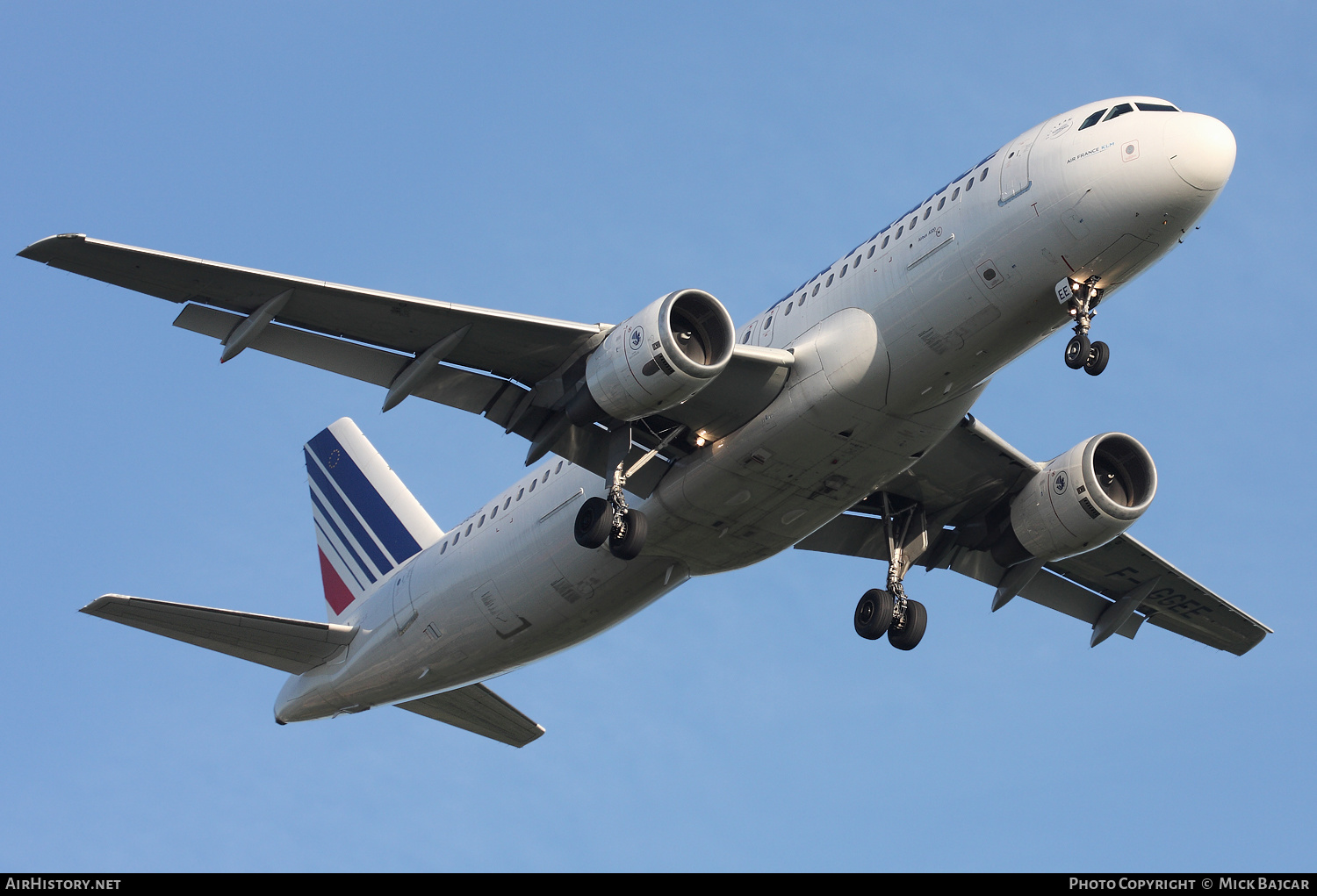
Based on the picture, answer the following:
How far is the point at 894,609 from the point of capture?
29.0 metres

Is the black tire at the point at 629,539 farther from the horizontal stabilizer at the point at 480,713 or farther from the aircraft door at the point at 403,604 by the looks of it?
the horizontal stabilizer at the point at 480,713

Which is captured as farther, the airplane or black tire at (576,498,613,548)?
black tire at (576,498,613,548)

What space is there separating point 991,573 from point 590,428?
10.4m

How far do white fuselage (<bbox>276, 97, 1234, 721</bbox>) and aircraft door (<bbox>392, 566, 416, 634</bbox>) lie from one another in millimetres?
980

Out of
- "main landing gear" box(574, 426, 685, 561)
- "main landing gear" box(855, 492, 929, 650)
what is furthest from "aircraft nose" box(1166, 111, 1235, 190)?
"main landing gear" box(855, 492, 929, 650)

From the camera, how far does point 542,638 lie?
29.5 metres

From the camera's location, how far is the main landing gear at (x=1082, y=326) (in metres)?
23.1

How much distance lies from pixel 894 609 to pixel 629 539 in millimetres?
6325

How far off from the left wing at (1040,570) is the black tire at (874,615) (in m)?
2.03

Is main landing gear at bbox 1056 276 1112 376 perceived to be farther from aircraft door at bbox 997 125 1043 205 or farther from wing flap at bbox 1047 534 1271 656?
wing flap at bbox 1047 534 1271 656

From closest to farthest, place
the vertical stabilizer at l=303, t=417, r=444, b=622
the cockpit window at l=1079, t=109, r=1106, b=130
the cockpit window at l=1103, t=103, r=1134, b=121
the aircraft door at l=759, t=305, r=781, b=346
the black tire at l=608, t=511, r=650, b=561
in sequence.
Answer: the cockpit window at l=1103, t=103, r=1134, b=121, the cockpit window at l=1079, t=109, r=1106, b=130, the black tire at l=608, t=511, r=650, b=561, the aircraft door at l=759, t=305, r=781, b=346, the vertical stabilizer at l=303, t=417, r=444, b=622

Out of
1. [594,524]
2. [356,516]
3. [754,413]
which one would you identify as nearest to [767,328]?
[754,413]

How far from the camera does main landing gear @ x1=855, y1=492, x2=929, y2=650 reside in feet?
94.7
